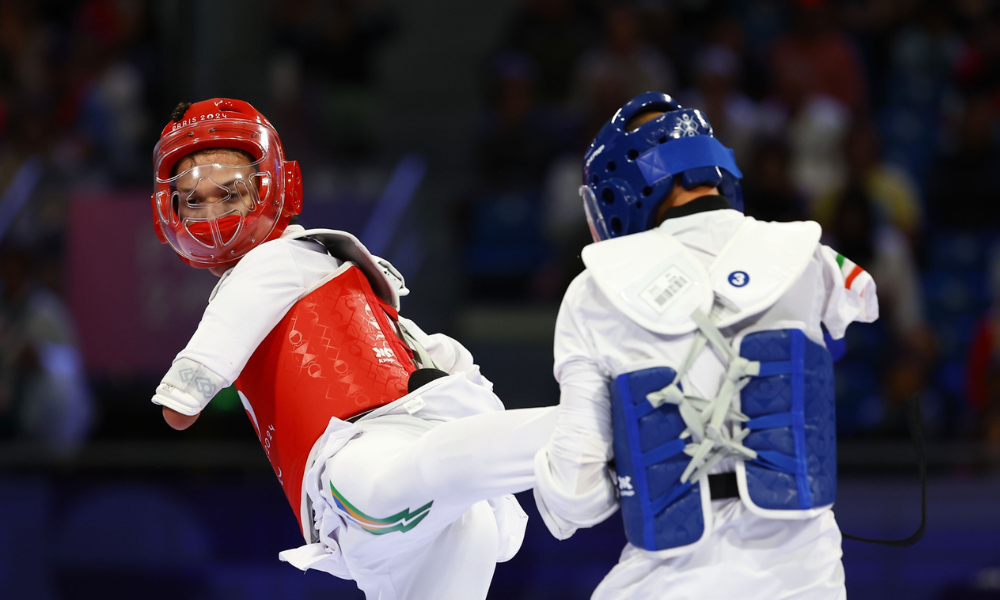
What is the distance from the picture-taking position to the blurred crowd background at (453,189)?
585 centimetres

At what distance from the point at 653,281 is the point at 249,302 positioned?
1308 mm

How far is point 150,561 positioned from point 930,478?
427cm

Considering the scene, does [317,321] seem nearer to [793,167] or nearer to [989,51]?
[793,167]

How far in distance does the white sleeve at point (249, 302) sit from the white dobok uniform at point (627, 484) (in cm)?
104

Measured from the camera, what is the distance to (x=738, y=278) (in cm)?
268

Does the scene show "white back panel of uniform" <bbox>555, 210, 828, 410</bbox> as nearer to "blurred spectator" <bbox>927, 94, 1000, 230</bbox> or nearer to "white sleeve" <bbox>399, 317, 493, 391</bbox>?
"white sleeve" <bbox>399, 317, 493, 391</bbox>

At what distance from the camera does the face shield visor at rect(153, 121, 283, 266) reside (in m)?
3.57

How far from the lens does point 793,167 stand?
841 centimetres

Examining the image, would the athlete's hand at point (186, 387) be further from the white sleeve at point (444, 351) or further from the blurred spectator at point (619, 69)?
the blurred spectator at point (619, 69)

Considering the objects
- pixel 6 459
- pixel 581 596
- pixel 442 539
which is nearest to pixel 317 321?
pixel 442 539

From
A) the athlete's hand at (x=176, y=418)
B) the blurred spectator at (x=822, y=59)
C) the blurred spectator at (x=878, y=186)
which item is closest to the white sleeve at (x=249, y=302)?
the athlete's hand at (x=176, y=418)

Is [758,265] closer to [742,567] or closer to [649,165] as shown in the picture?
[649,165]

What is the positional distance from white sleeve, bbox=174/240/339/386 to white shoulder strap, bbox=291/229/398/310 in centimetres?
10

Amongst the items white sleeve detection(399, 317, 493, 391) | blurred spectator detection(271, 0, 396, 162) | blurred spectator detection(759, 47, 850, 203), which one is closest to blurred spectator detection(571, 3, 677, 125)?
blurred spectator detection(759, 47, 850, 203)
